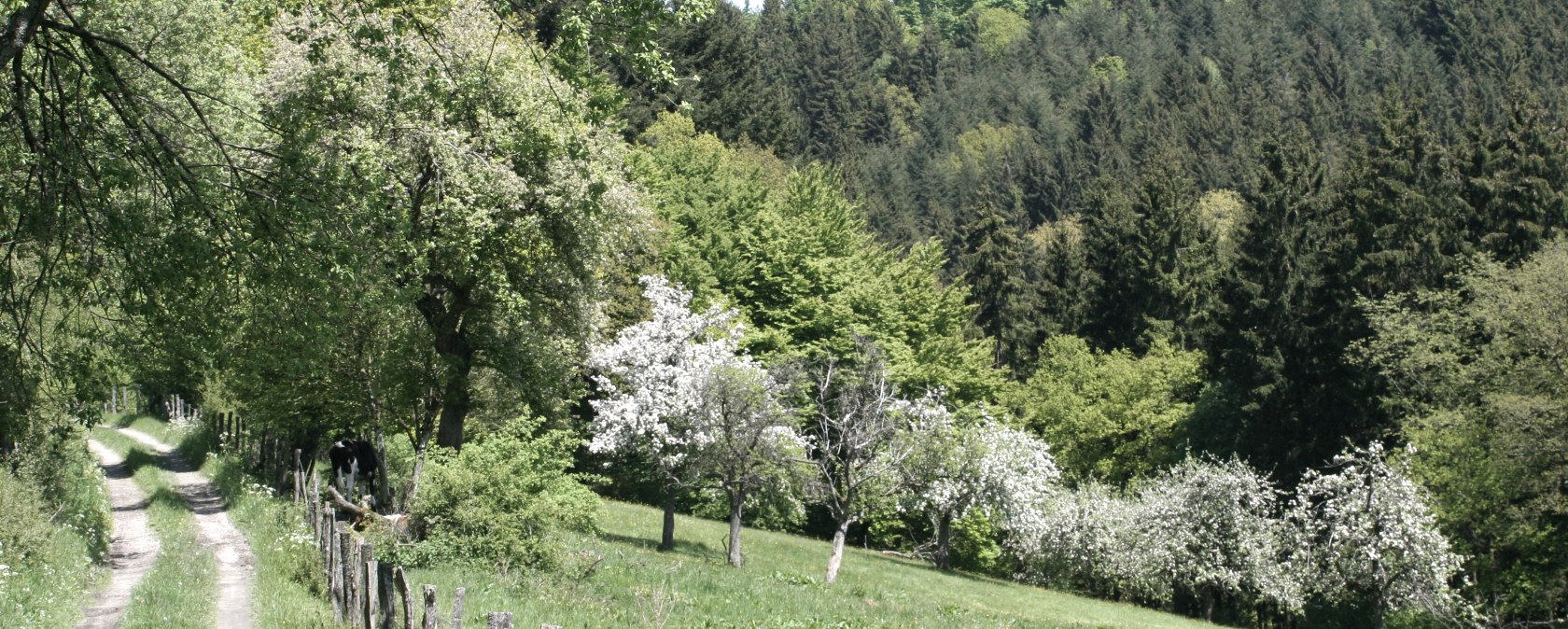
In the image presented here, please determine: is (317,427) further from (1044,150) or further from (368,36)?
(1044,150)

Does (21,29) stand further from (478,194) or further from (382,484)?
(382,484)

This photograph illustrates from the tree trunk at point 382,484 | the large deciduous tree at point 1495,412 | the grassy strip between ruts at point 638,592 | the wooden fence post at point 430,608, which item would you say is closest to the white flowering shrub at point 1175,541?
the large deciduous tree at point 1495,412

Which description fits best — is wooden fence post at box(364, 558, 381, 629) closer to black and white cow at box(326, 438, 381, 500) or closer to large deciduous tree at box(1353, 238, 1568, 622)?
black and white cow at box(326, 438, 381, 500)

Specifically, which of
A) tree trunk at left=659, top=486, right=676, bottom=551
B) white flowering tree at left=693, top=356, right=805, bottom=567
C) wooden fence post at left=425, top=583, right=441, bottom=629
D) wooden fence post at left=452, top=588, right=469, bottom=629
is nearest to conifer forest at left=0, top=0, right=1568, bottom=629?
wooden fence post at left=425, top=583, right=441, bottom=629

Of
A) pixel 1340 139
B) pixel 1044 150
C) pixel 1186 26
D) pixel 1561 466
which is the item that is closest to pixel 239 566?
pixel 1561 466

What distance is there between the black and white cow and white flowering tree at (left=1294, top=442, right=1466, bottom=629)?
30.9 m

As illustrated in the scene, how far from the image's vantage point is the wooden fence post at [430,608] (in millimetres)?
11359

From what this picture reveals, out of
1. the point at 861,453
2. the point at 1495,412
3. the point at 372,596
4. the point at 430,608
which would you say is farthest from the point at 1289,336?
the point at 430,608

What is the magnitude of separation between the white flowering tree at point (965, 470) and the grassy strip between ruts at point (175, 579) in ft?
63.4

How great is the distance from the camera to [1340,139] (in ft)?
361

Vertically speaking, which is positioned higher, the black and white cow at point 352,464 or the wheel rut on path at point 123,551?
the black and white cow at point 352,464

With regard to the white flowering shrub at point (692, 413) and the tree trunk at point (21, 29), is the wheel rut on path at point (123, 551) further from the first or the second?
the white flowering shrub at point (692, 413)

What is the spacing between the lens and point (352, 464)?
25219 millimetres

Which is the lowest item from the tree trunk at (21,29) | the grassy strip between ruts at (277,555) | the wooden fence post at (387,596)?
the grassy strip between ruts at (277,555)
